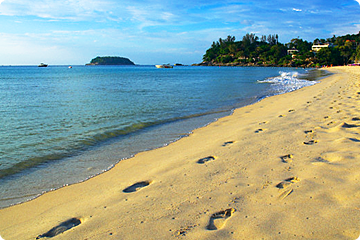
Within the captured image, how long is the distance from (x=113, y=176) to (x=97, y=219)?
190 centimetres

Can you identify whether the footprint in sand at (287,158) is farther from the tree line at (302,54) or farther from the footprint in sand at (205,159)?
the tree line at (302,54)

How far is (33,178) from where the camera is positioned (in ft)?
17.8

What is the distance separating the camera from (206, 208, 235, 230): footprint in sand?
113 inches

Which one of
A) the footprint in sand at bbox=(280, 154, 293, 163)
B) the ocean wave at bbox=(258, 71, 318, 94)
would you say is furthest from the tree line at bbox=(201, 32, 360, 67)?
the footprint in sand at bbox=(280, 154, 293, 163)

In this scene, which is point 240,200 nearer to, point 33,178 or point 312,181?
point 312,181

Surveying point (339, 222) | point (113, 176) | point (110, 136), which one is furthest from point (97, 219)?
point (110, 136)

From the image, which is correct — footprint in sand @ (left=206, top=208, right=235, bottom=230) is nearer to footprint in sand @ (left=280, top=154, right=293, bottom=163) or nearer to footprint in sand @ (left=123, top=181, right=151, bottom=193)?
footprint in sand @ (left=123, top=181, right=151, bottom=193)

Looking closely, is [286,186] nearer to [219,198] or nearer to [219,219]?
[219,198]

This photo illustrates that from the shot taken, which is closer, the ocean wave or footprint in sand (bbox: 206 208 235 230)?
footprint in sand (bbox: 206 208 235 230)

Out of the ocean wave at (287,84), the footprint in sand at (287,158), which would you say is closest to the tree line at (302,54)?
the ocean wave at (287,84)

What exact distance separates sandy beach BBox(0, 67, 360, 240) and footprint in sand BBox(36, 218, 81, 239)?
14 mm

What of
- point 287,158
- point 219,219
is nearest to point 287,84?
point 287,158

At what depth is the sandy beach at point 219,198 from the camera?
281 cm

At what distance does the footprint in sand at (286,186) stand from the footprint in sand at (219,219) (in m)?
0.79
